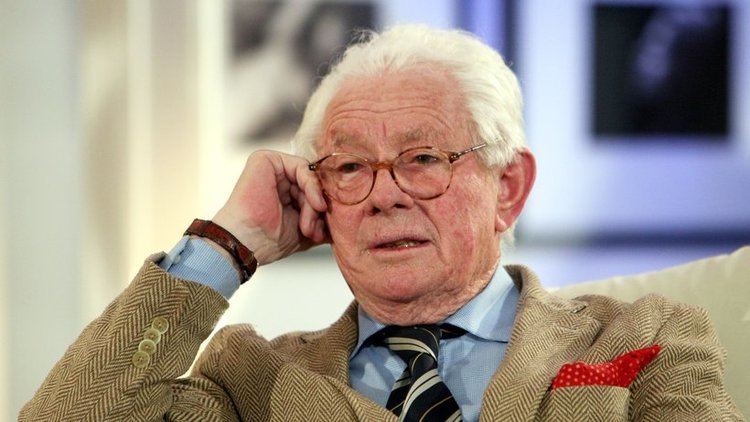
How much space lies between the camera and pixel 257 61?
11.5 ft

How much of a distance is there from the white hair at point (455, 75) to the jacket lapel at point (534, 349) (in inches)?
11.0

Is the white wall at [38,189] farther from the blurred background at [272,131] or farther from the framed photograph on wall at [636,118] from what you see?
the framed photograph on wall at [636,118]

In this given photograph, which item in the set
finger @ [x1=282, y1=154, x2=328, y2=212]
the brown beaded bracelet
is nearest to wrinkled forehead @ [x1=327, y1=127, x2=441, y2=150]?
finger @ [x1=282, y1=154, x2=328, y2=212]

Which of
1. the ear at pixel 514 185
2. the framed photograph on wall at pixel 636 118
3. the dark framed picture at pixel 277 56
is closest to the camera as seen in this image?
the ear at pixel 514 185

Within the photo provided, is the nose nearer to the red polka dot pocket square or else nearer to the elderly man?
the elderly man

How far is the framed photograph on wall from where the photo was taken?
11.9 feet

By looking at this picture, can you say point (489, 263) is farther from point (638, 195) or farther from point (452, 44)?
point (638, 195)

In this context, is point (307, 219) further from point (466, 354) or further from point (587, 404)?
point (587, 404)

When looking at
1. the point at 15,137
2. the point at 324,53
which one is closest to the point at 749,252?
the point at 324,53

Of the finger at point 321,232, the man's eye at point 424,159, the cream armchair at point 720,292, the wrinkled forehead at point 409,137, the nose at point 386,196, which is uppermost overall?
the wrinkled forehead at point 409,137

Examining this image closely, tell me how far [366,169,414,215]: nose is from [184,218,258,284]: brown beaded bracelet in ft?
0.81

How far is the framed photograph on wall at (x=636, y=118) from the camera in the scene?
3619 mm

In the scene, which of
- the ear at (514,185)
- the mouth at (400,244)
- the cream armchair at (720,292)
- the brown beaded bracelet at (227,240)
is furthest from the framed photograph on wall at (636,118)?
the brown beaded bracelet at (227,240)

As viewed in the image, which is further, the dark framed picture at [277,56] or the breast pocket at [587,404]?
the dark framed picture at [277,56]
